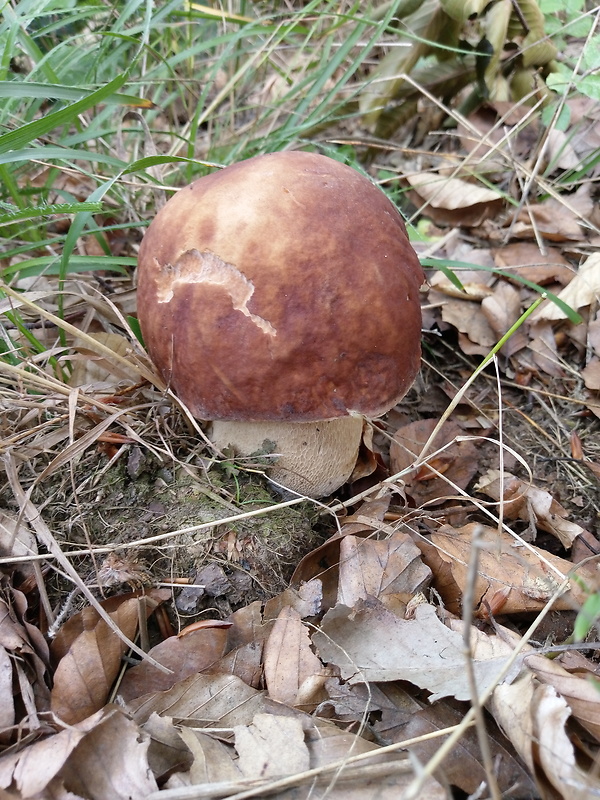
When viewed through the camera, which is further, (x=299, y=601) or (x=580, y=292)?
(x=580, y=292)

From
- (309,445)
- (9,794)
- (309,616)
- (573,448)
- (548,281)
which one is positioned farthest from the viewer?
(548,281)

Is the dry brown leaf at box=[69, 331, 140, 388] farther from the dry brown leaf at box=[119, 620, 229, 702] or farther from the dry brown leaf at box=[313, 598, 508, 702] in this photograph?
the dry brown leaf at box=[313, 598, 508, 702]

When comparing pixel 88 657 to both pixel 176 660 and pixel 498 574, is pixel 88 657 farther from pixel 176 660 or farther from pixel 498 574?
pixel 498 574

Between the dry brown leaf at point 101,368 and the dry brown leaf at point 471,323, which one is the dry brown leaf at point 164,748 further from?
the dry brown leaf at point 471,323

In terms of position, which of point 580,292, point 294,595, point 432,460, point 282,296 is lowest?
point 432,460

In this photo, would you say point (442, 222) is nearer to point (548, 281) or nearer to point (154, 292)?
point (548, 281)

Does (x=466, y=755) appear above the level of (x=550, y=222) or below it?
below

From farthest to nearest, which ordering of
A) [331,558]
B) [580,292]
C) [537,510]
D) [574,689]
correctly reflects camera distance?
1. [580,292]
2. [537,510]
3. [331,558]
4. [574,689]

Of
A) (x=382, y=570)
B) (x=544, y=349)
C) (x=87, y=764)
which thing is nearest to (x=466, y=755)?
(x=382, y=570)

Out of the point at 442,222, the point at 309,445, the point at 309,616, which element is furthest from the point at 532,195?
the point at 309,616
